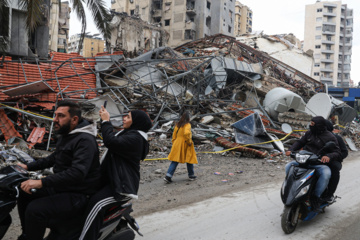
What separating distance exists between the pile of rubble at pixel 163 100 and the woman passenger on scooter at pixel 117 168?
21.2ft

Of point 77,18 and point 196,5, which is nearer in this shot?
point 77,18

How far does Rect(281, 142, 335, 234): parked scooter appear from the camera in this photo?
4090mm

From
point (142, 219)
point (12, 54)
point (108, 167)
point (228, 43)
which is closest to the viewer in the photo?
point (108, 167)

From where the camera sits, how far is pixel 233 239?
12.9ft

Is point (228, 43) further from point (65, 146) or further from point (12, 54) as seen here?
point (65, 146)

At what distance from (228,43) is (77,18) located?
1927 centimetres

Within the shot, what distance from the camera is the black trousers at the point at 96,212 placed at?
260 cm

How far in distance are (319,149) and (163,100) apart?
907 centimetres

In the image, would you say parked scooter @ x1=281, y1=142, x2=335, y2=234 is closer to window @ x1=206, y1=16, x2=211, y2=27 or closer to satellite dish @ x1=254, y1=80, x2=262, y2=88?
satellite dish @ x1=254, y1=80, x2=262, y2=88

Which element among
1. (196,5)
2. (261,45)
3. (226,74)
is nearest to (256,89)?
(226,74)

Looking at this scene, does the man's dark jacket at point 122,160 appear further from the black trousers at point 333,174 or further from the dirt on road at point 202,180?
the black trousers at point 333,174

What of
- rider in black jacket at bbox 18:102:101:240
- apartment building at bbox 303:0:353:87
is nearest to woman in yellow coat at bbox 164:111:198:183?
rider in black jacket at bbox 18:102:101:240

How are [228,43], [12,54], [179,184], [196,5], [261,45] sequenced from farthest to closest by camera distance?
[196,5] → [261,45] → [228,43] → [12,54] → [179,184]

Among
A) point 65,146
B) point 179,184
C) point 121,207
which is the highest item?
point 65,146
